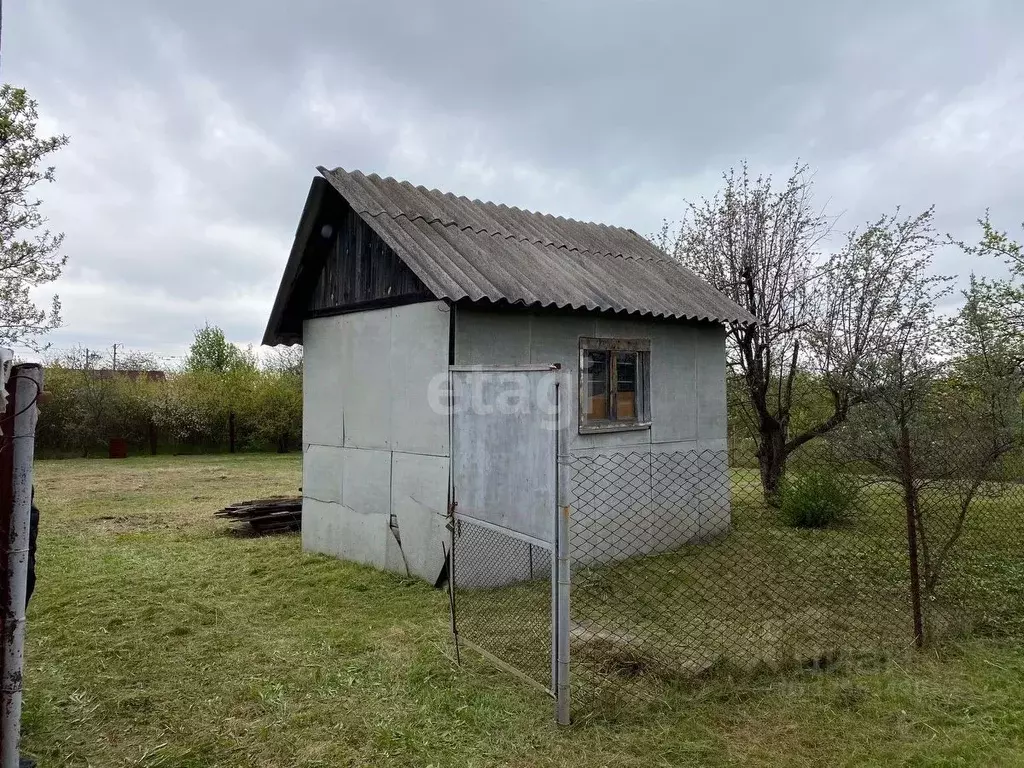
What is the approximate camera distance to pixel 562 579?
3.49 metres

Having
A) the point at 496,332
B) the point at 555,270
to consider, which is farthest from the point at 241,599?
the point at 555,270

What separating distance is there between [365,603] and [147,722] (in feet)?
7.93

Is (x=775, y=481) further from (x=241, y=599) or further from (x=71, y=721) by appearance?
(x=71, y=721)

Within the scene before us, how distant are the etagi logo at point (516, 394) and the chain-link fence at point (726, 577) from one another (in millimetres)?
938

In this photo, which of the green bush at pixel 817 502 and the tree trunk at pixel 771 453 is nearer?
the green bush at pixel 817 502

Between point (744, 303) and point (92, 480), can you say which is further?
point (92, 480)

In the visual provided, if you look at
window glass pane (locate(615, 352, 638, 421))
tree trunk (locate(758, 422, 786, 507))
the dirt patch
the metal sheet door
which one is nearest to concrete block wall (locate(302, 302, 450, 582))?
the metal sheet door

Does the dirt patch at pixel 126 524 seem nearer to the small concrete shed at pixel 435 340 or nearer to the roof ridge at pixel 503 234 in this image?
the small concrete shed at pixel 435 340

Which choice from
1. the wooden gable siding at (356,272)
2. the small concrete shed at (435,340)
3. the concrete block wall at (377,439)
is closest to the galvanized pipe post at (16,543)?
the small concrete shed at (435,340)

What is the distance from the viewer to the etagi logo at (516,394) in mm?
3570

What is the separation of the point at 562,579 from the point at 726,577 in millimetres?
3678

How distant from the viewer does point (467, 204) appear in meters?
8.61

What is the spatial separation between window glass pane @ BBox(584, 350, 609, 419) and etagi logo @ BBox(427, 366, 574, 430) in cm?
228

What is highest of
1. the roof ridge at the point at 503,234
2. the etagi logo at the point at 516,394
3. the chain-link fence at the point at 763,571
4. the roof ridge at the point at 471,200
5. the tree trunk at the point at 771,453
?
the roof ridge at the point at 471,200
